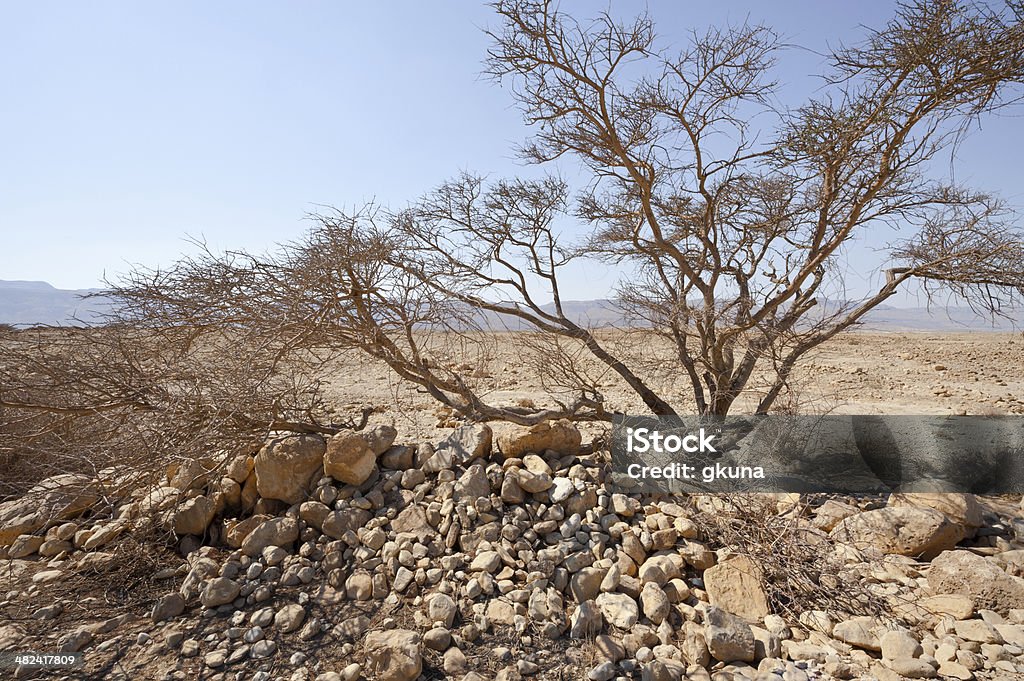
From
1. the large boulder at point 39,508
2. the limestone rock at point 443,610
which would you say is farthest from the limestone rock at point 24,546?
the limestone rock at point 443,610

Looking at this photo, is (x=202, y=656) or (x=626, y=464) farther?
(x=626, y=464)

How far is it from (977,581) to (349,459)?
416cm

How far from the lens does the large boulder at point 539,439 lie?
163 inches

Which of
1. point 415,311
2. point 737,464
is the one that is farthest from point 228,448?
point 737,464

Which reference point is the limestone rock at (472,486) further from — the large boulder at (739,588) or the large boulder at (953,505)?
the large boulder at (953,505)

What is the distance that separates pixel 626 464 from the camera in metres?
4.01

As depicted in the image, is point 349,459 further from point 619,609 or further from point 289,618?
point 619,609

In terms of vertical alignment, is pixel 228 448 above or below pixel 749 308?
below

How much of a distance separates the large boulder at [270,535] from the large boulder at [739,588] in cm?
289

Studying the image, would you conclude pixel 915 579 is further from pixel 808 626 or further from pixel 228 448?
pixel 228 448

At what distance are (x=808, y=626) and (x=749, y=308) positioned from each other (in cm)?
242

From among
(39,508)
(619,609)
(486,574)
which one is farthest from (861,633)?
(39,508)

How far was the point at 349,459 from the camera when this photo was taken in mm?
4027

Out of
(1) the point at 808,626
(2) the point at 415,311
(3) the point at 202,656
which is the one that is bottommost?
(3) the point at 202,656
